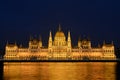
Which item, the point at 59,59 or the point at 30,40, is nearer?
the point at 59,59

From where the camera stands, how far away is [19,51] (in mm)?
146750

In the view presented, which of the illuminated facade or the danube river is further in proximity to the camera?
the illuminated facade

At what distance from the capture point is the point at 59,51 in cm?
14538

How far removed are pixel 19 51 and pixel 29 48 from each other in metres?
3.90

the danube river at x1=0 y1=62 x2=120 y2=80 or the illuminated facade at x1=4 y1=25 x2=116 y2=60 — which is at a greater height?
the illuminated facade at x1=4 y1=25 x2=116 y2=60

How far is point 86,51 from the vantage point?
5778 inches

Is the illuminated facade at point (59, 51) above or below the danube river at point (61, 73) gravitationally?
above

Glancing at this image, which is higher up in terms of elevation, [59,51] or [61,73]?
[59,51]

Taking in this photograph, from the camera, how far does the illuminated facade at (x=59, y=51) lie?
474ft

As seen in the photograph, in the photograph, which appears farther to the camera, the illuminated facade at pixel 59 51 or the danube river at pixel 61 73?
the illuminated facade at pixel 59 51

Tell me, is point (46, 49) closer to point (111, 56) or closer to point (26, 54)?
point (26, 54)

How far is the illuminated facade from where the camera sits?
474 ft

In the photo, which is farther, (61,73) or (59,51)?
(59,51)

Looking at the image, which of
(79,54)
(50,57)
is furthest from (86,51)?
(50,57)
